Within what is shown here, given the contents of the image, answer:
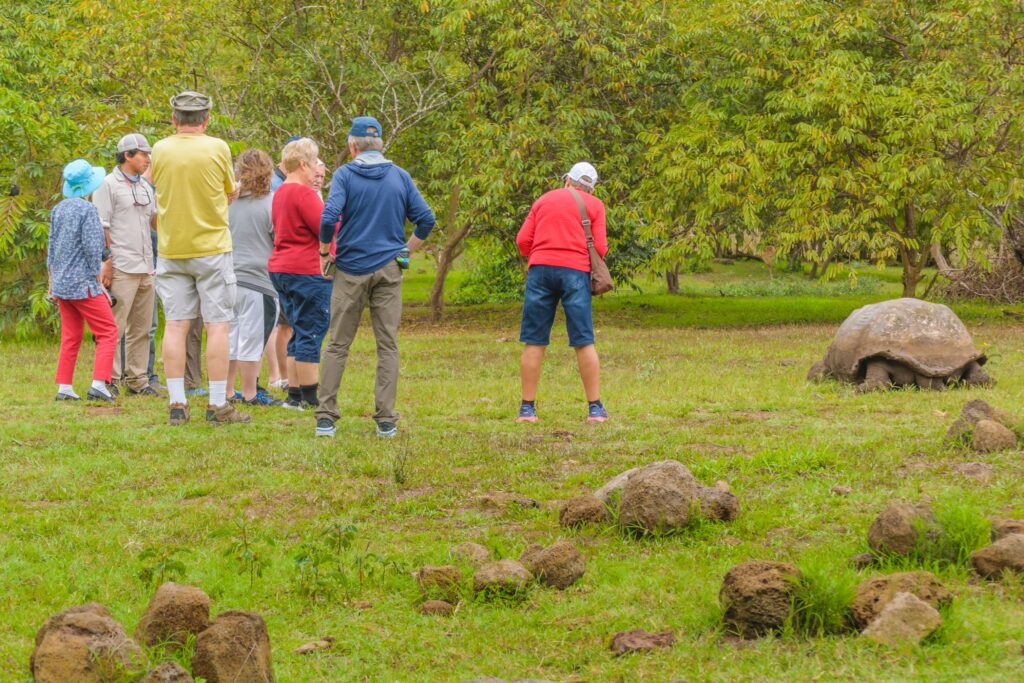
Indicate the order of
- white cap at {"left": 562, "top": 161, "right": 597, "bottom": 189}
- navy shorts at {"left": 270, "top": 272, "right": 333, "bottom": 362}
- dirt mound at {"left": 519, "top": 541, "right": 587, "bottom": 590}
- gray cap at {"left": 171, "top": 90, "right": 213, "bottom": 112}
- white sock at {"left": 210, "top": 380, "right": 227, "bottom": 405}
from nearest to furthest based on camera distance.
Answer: dirt mound at {"left": 519, "top": 541, "right": 587, "bottom": 590}, gray cap at {"left": 171, "top": 90, "right": 213, "bottom": 112}, white sock at {"left": 210, "top": 380, "right": 227, "bottom": 405}, white cap at {"left": 562, "top": 161, "right": 597, "bottom": 189}, navy shorts at {"left": 270, "top": 272, "right": 333, "bottom": 362}

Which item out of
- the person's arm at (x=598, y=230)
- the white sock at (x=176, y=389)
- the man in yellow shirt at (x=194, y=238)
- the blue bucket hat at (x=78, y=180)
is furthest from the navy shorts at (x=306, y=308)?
the person's arm at (x=598, y=230)

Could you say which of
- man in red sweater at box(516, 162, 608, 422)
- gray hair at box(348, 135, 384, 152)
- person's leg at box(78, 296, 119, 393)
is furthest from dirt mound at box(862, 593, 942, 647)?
person's leg at box(78, 296, 119, 393)

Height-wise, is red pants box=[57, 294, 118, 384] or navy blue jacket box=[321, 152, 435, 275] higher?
navy blue jacket box=[321, 152, 435, 275]

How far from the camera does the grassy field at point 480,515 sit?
14.1 feet

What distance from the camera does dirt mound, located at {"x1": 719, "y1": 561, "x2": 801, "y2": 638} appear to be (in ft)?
14.3

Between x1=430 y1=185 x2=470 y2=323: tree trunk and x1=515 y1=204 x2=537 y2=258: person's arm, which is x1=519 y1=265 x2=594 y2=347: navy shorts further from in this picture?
x1=430 y1=185 x2=470 y2=323: tree trunk

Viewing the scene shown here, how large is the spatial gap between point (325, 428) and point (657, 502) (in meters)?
3.34

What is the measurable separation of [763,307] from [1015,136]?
21.2ft

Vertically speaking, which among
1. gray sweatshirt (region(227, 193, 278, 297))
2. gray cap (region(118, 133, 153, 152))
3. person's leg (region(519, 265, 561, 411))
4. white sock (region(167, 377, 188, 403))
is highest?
gray cap (region(118, 133, 153, 152))

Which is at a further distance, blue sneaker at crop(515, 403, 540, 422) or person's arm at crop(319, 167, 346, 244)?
blue sneaker at crop(515, 403, 540, 422)

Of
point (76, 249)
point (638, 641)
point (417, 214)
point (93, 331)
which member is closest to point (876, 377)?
point (417, 214)

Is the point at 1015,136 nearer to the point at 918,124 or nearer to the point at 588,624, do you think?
the point at 918,124

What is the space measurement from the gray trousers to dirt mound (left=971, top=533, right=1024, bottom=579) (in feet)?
14.3

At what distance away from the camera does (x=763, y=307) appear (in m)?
24.2
